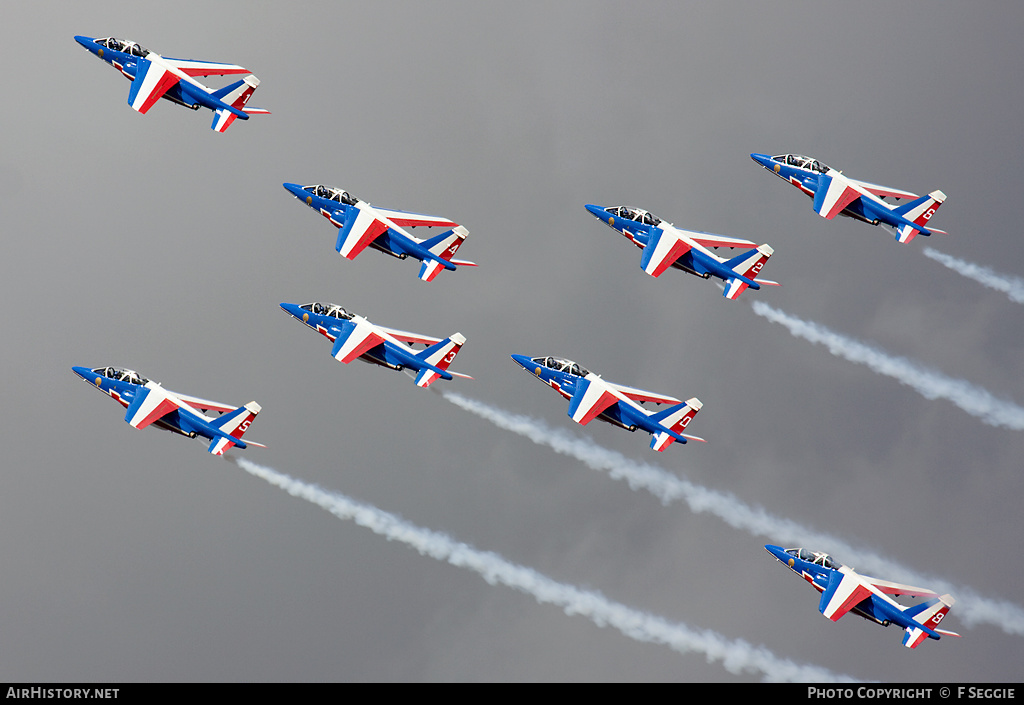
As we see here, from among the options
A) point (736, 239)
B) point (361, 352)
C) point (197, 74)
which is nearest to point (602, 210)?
point (736, 239)

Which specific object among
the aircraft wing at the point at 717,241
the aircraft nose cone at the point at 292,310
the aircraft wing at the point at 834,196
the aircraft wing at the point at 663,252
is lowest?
the aircraft nose cone at the point at 292,310

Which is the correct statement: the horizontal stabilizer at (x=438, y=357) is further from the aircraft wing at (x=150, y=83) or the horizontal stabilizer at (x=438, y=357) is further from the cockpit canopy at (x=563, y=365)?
the aircraft wing at (x=150, y=83)

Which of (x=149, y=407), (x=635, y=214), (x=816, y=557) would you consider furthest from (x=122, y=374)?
(x=816, y=557)

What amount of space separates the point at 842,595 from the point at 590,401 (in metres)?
20.7

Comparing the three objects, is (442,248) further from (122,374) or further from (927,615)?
(927,615)

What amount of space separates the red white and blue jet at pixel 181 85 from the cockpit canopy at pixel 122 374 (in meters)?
17.3

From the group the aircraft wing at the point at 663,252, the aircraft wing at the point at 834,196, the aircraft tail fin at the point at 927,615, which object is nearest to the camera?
the aircraft tail fin at the point at 927,615

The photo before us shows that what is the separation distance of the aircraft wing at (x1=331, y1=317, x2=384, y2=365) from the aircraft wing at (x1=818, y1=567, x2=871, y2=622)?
110 feet

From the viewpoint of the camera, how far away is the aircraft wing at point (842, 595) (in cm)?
11712

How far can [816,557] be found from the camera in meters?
120

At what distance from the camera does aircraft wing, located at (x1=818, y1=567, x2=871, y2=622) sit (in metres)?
117

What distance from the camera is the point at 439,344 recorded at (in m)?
119

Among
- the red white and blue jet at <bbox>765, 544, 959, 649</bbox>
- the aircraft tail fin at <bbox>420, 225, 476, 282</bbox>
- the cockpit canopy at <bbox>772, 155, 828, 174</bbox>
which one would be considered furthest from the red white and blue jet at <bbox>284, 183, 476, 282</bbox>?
the red white and blue jet at <bbox>765, 544, 959, 649</bbox>

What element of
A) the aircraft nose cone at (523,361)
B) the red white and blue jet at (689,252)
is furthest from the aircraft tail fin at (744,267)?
the aircraft nose cone at (523,361)
